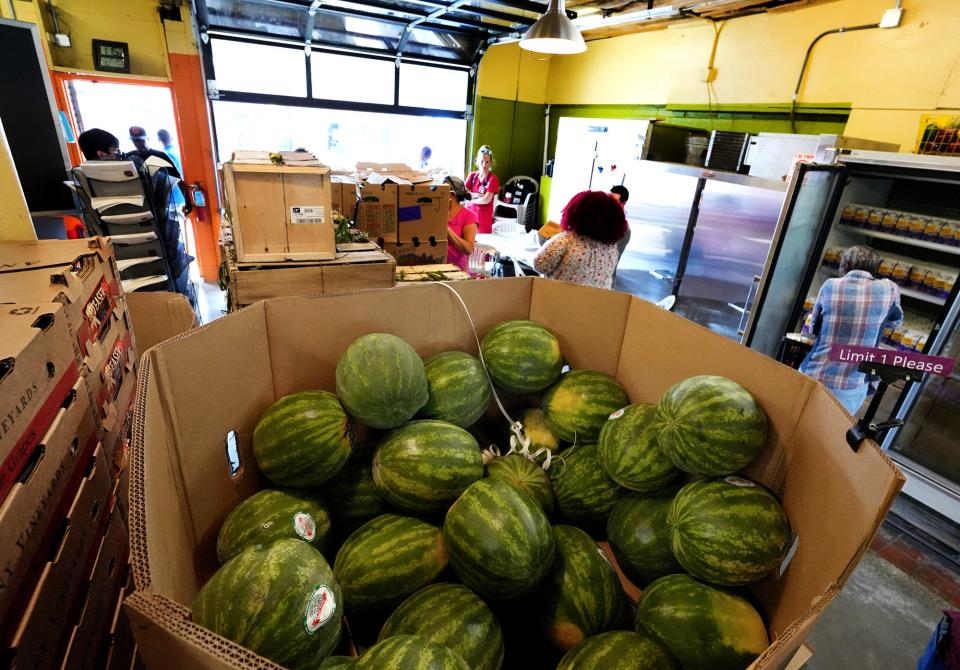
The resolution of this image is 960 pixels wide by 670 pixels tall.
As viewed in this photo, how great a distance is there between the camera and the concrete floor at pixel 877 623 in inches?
77.2

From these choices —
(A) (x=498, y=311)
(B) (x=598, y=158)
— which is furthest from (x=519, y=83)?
(A) (x=498, y=311)

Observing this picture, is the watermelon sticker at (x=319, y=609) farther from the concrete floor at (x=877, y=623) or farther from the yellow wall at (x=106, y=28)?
the yellow wall at (x=106, y=28)

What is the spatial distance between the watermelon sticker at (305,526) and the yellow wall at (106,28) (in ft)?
20.7

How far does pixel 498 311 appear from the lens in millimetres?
1572

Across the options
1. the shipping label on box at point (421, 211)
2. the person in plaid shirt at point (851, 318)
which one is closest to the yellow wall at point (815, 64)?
the person in plaid shirt at point (851, 318)

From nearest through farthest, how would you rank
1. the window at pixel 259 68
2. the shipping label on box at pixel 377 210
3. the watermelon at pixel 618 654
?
the watermelon at pixel 618 654
the shipping label on box at pixel 377 210
the window at pixel 259 68

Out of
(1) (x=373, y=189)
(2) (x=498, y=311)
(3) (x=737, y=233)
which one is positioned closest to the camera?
(2) (x=498, y=311)

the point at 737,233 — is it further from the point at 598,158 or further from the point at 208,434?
the point at 208,434

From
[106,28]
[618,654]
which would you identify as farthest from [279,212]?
[106,28]

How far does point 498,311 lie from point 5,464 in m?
1.18

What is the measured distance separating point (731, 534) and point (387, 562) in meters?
0.68

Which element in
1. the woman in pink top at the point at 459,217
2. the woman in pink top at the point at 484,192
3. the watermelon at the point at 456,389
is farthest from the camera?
the woman in pink top at the point at 484,192

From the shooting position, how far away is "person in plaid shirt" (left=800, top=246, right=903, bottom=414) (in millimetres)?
2746

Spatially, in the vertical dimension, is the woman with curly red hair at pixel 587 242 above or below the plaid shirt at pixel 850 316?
above
